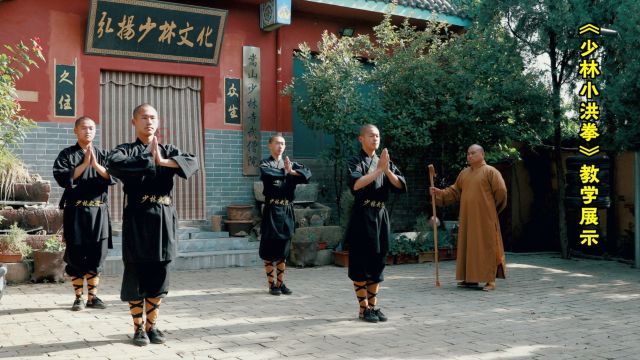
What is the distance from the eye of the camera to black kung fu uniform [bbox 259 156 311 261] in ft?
24.3

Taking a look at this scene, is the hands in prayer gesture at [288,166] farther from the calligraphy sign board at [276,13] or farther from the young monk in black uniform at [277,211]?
the calligraphy sign board at [276,13]

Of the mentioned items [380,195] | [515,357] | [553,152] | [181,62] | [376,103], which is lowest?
[515,357]

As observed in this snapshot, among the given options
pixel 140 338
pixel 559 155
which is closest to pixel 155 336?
pixel 140 338

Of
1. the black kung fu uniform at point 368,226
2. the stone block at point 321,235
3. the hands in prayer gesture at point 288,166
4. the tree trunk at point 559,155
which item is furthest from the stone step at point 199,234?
the tree trunk at point 559,155

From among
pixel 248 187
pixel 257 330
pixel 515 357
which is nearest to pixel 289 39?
pixel 248 187

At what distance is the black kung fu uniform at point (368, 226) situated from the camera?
230 inches

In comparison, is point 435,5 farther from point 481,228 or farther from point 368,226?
point 368,226

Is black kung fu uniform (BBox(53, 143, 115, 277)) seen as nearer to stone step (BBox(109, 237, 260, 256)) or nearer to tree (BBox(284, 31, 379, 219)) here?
stone step (BBox(109, 237, 260, 256))

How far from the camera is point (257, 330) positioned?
215 inches

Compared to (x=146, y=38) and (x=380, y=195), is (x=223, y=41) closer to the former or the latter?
(x=146, y=38)

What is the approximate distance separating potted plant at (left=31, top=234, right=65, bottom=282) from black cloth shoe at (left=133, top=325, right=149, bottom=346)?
3618 millimetres

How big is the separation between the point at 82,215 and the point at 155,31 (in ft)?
15.9

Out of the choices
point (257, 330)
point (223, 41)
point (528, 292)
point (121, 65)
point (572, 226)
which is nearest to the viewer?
point (257, 330)

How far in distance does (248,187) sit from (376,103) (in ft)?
9.01
